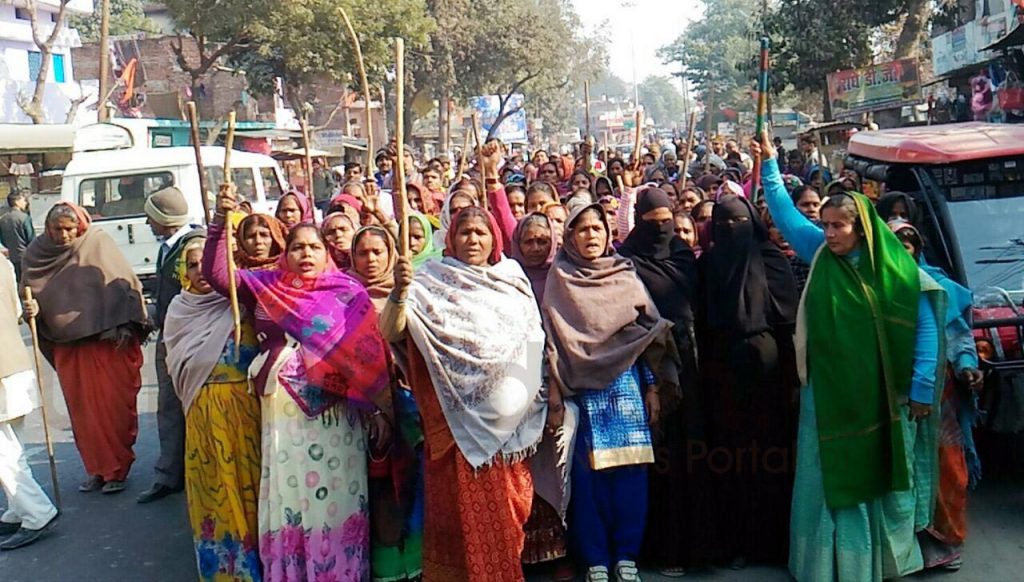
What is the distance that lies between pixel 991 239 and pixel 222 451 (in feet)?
12.2

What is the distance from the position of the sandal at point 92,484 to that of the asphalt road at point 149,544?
0.17 ft

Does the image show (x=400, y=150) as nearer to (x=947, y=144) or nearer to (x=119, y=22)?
(x=947, y=144)

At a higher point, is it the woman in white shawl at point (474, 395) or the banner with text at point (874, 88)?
the banner with text at point (874, 88)

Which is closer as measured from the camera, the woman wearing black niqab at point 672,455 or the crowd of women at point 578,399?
the crowd of women at point 578,399

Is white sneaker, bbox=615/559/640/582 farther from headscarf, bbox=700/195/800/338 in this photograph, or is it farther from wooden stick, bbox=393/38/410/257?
wooden stick, bbox=393/38/410/257

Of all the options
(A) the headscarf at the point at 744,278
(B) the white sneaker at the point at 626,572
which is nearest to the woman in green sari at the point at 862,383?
(A) the headscarf at the point at 744,278

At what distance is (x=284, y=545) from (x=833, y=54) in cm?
1822

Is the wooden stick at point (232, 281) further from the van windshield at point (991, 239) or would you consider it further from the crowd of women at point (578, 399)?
the van windshield at point (991, 239)

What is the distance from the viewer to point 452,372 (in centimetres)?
343

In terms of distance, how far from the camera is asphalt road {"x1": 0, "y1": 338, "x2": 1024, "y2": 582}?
390 centimetres

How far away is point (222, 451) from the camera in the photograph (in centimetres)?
375

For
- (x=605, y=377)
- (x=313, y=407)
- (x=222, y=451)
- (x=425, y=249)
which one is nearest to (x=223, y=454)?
(x=222, y=451)

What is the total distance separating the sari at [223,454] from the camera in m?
3.75

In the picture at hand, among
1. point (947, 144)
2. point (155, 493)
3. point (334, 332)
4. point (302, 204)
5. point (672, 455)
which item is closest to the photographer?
point (334, 332)
